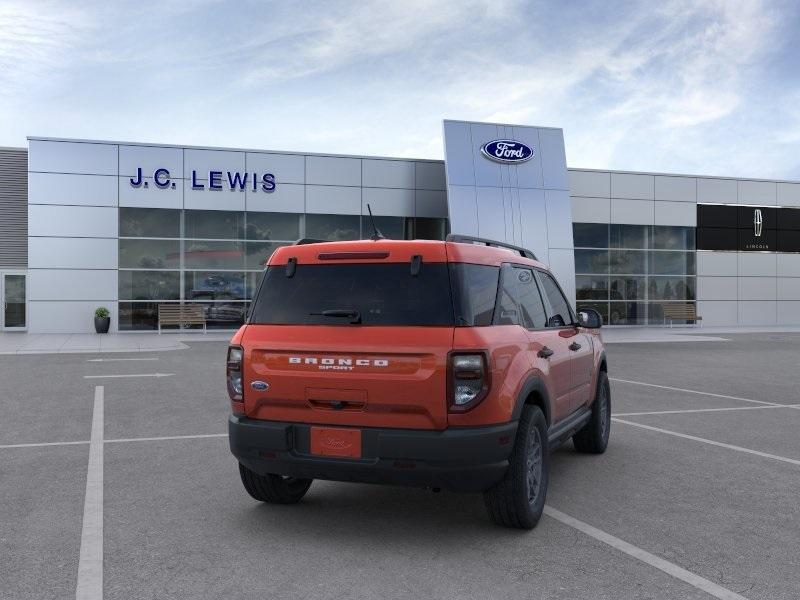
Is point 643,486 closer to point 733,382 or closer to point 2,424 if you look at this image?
point 2,424

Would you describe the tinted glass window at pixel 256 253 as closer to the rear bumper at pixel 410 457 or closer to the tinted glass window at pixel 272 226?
the tinted glass window at pixel 272 226

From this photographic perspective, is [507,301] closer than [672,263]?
Yes

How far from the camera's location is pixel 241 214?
26.3m

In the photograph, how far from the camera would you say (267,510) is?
4926mm

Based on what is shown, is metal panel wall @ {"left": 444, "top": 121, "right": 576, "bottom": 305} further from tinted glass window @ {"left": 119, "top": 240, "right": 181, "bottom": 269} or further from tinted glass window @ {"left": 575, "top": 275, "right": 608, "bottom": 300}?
tinted glass window @ {"left": 119, "top": 240, "right": 181, "bottom": 269}

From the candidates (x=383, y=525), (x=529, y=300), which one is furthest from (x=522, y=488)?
(x=529, y=300)

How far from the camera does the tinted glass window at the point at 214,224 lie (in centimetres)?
2589

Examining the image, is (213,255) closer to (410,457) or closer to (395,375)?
(395,375)

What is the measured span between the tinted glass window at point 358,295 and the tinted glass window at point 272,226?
22191 mm

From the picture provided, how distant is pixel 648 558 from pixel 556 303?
2.42m

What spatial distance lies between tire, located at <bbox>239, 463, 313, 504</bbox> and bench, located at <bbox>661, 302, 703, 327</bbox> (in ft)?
93.8

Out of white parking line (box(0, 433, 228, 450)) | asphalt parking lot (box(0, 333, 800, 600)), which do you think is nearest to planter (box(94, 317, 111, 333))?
asphalt parking lot (box(0, 333, 800, 600))

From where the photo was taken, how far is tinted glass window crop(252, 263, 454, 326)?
4.25m

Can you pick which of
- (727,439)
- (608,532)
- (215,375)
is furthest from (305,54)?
(608,532)
